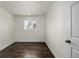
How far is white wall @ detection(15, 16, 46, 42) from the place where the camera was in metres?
7.01

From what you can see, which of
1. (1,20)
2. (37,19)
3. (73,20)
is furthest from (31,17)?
(73,20)

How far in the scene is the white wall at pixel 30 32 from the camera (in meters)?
7.01

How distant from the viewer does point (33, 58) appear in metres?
3.02

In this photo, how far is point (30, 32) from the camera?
23.1ft

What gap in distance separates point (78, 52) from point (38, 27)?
604 centimetres

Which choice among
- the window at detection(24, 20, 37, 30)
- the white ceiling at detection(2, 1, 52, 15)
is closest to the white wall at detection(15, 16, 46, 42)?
the window at detection(24, 20, 37, 30)

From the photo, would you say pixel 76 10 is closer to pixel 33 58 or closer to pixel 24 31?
pixel 33 58

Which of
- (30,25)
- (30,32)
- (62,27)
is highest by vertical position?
(30,25)

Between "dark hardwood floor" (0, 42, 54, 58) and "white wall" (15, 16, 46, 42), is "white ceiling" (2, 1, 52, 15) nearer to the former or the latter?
"dark hardwood floor" (0, 42, 54, 58)

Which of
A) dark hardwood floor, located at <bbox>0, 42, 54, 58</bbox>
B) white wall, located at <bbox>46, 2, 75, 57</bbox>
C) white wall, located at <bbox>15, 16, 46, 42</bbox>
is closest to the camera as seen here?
white wall, located at <bbox>46, 2, 75, 57</bbox>

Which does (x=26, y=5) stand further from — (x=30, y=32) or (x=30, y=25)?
(x=30, y=32)

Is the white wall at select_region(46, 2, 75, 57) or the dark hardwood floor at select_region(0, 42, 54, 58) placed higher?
the white wall at select_region(46, 2, 75, 57)

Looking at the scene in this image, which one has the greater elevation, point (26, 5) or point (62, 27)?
point (26, 5)

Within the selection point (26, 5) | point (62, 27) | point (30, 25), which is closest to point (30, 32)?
point (30, 25)
